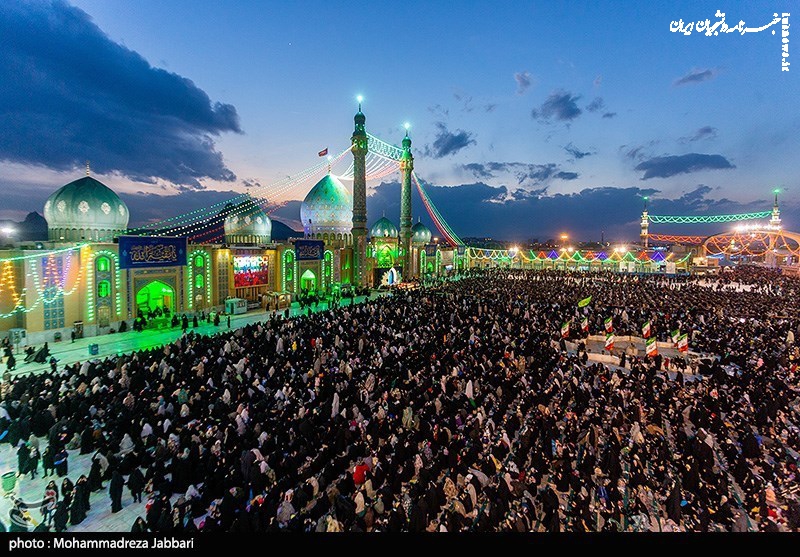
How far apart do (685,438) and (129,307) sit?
23.4 metres

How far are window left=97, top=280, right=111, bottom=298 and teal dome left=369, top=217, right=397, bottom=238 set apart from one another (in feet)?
107

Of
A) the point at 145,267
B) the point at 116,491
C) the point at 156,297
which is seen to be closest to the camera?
the point at 116,491

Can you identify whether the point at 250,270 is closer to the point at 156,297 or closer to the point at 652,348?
the point at 156,297

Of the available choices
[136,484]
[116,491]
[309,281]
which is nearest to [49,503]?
[116,491]

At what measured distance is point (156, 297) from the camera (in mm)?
22969

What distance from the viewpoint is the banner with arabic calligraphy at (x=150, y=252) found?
2017 cm

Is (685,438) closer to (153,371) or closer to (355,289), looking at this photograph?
(153,371)

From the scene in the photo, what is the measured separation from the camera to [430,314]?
2222 cm

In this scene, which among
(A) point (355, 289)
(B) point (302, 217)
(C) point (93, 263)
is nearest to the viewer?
(C) point (93, 263)

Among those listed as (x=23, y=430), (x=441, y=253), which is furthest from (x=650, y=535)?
(x=441, y=253)

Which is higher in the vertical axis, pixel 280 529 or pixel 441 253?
pixel 441 253

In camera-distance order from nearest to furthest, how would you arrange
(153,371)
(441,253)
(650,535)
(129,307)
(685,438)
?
(650,535)
(685,438)
(153,371)
(129,307)
(441,253)

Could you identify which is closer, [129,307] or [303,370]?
A: [303,370]

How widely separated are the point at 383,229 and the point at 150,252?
3142 centimetres
